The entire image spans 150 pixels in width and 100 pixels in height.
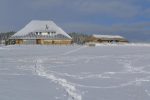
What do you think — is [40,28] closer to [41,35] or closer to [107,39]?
[41,35]

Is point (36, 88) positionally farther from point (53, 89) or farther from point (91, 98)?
point (91, 98)

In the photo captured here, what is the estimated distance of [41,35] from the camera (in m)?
86.8

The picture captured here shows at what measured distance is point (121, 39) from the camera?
364 ft

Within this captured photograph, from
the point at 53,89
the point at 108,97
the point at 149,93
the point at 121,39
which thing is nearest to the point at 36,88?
the point at 53,89

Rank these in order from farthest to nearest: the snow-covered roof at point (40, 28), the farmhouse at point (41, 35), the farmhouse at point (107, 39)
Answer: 1. the farmhouse at point (107, 39)
2. the snow-covered roof at point (40, 28)
3. the farmhouse at point (41, 35)

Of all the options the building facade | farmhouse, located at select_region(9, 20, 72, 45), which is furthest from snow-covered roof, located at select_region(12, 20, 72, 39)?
the building facade

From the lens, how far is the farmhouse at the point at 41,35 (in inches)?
3342

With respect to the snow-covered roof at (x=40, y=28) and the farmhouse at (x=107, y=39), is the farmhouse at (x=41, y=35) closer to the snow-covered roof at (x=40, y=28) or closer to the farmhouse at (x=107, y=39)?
the snow-covered roof at (x=40, y=28)

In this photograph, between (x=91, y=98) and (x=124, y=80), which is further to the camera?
(x=124, y=80)

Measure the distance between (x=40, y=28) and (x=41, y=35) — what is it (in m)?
2.67

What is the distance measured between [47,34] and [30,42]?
4.91 metres

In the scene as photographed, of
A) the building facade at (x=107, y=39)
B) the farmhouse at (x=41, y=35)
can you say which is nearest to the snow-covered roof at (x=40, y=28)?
the farmhouse at (x=41, y=35)

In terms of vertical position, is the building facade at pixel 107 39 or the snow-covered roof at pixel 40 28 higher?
the snow-covered roof at pixel 40 28

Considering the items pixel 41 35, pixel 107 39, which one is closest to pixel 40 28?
pixel 41 35
